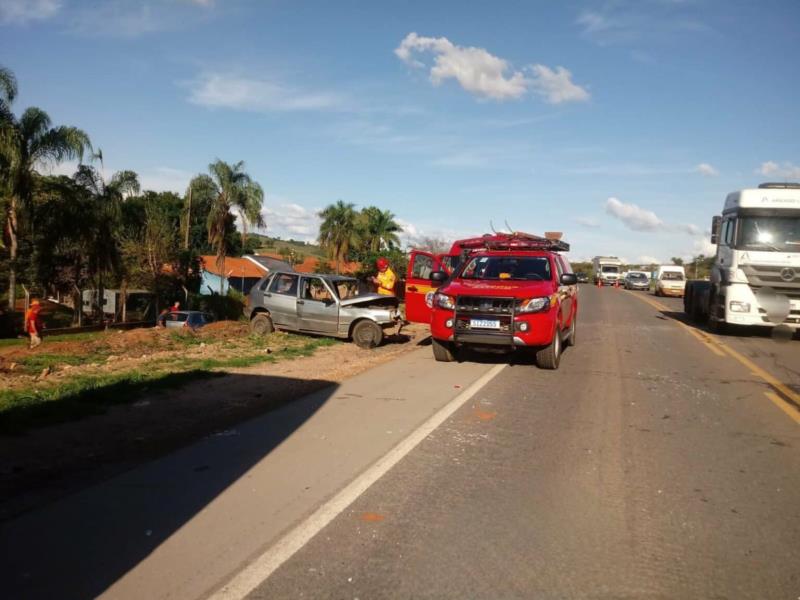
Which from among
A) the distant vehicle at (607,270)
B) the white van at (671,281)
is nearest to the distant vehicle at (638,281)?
the distant vehicle at (607,270)

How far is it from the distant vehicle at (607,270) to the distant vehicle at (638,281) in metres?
4.41

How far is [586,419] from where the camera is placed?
7.50 meters

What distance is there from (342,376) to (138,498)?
5.51m

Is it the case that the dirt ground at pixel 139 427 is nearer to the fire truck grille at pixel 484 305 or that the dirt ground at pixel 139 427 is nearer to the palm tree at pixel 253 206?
the fire truck grille at pixel 484 305

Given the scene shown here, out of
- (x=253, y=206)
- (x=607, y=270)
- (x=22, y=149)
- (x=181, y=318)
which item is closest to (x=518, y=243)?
(x=181, y=318)

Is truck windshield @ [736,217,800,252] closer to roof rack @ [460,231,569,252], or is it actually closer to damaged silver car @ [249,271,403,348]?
roof rack @ [460,231,569,252]

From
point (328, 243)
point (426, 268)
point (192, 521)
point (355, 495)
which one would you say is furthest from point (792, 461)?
point (328, 243)

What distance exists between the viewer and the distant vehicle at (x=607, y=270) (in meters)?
61.1

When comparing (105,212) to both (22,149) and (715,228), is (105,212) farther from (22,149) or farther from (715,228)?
(715,228)

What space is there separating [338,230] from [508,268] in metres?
38.8

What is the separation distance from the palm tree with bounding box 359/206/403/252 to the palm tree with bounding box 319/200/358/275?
37.5 inches

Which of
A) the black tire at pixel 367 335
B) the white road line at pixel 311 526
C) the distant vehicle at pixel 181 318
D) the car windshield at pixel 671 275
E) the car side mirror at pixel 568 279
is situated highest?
the car windshield at pixel 671 275

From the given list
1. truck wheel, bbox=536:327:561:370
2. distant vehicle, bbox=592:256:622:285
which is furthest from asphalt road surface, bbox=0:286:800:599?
distant vehicle, bbox=592:256:622:285

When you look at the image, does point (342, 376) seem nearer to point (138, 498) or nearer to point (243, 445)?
point (243, 445)
